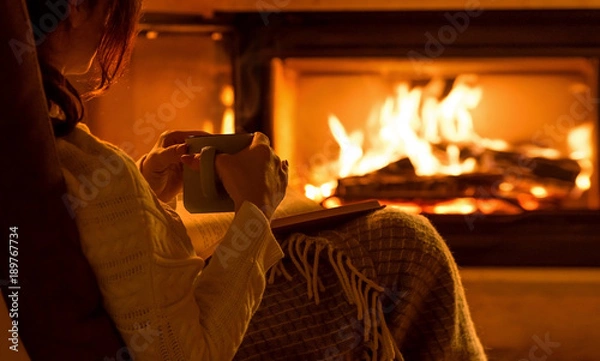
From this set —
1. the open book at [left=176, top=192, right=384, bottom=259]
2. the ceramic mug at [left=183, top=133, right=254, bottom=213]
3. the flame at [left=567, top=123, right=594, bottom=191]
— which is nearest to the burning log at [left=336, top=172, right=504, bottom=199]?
the flame at [left=567, top=123, right=594, bottom=191]

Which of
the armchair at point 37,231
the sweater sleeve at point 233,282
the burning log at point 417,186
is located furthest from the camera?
the burning log at point 417,186

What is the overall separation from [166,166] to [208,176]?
0.63 feet

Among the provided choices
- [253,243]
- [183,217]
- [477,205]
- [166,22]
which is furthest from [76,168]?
[477,205]

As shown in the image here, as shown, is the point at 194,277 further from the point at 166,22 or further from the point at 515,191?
the point at 515,191

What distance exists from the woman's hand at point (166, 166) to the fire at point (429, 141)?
40.8 inches

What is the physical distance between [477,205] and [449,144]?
18cm

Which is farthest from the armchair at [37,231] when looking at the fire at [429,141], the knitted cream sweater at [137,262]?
the fire at [429,141]

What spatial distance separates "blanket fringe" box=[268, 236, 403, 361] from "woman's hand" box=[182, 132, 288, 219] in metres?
0.16

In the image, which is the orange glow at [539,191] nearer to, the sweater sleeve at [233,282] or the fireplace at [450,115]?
the fireplace at [450,115]

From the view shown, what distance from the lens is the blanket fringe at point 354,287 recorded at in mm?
910

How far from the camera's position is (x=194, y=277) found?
2.47 feet

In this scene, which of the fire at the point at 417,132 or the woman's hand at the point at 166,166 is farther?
the fire at the point at 417,132

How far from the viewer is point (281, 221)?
990mm

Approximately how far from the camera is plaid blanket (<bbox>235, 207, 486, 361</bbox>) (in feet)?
2.98
